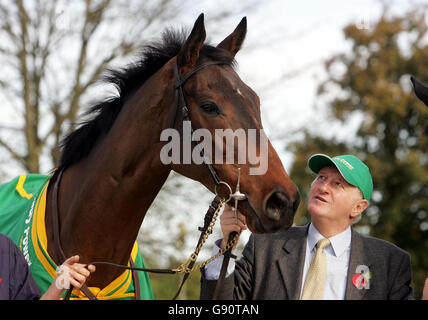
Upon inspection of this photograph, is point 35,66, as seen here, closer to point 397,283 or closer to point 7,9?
point 7,9

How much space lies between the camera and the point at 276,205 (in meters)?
2.78

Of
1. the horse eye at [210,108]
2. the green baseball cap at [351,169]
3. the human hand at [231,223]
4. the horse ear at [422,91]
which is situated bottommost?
the human hand at [231,223]

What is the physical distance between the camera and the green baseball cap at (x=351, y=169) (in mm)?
3369

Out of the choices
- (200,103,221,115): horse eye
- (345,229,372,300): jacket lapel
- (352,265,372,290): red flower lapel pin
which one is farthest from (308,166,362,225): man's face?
(200,103,221,115): horse eye

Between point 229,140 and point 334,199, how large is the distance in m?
0.87

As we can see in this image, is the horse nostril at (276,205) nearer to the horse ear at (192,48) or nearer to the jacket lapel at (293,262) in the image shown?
the jacket lapel at (293,262)

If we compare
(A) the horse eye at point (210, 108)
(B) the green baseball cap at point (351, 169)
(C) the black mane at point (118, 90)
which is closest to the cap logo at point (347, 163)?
(B) the green baseball cap at point (351, 169)

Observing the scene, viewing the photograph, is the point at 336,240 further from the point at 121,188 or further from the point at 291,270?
the point at 121,188

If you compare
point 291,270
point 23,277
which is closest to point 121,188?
point 23,277

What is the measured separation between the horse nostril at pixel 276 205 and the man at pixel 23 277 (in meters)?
0.91

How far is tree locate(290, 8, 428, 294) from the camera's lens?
15.3 meters

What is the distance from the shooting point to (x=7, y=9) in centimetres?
941

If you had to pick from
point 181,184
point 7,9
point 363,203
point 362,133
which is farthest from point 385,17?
point 363,203

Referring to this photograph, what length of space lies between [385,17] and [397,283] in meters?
15.8
